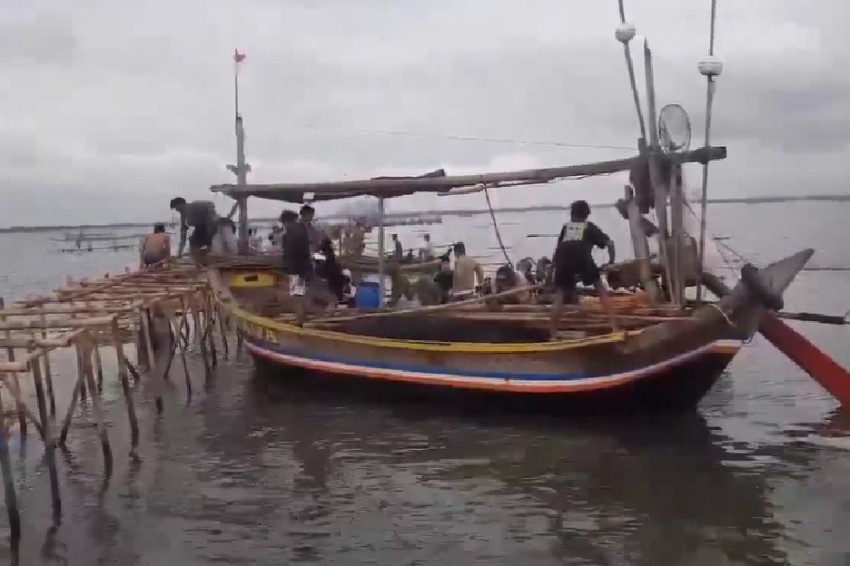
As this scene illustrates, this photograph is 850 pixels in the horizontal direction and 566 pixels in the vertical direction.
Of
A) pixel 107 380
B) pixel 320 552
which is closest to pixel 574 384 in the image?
pixel 320 552

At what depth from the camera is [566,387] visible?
40.0 ft

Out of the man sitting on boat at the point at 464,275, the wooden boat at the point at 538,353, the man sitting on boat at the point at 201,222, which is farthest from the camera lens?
the man sitting on boat at the point at 201,222

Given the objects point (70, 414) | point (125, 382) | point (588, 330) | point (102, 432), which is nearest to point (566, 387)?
point (588, 330)

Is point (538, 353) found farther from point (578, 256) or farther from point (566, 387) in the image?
point (578, 256)

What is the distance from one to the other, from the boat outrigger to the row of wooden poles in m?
2.32

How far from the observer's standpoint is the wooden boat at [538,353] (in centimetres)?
1158

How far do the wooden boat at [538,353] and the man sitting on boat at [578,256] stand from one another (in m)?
0.66

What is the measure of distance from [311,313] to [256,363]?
2.12 metres

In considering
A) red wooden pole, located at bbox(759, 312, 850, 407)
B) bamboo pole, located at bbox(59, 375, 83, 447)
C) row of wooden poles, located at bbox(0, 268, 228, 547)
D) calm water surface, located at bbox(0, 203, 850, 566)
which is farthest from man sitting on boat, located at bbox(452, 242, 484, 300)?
bamboo pole, located at bbox(59, 375, 83, 447)

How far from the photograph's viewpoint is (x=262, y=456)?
11.8 metres

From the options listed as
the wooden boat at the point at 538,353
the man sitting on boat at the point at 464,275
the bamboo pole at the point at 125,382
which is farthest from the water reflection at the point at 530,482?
the man sitting on boat at the point at 464,275

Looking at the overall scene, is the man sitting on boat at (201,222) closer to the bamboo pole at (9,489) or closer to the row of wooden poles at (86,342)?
the row of wooden poles at (86,342)

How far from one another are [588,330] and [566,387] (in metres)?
1.40

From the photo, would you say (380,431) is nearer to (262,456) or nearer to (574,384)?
(262,456)
